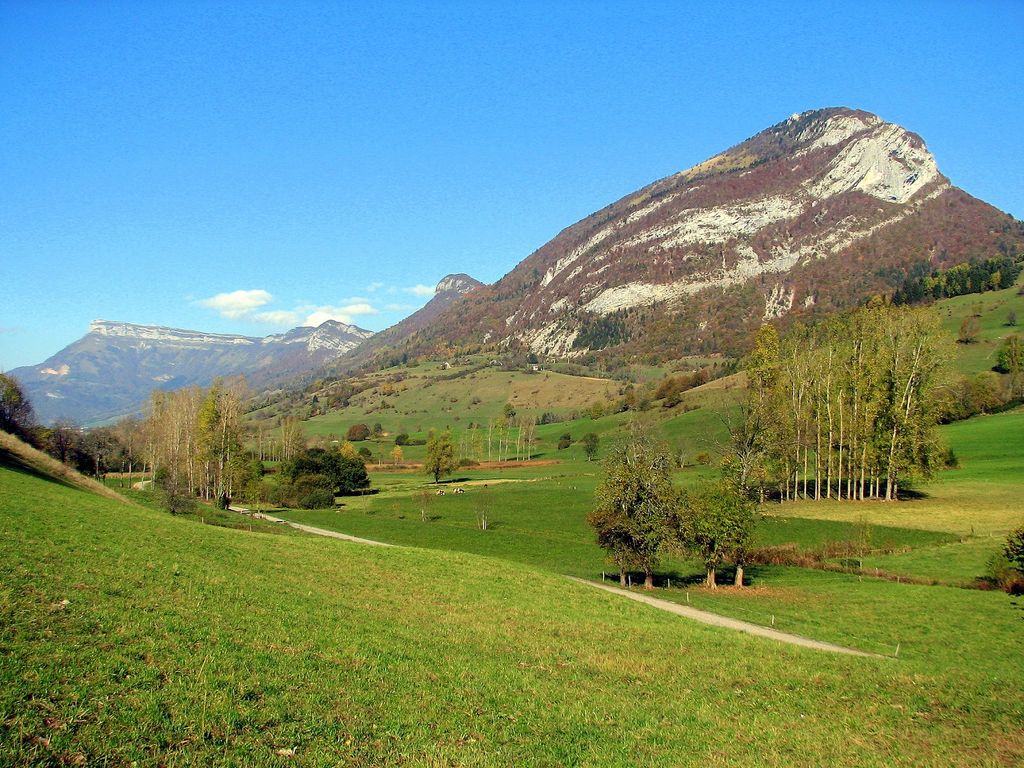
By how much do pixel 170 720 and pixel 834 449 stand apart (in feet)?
330

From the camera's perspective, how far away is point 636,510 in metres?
48.5

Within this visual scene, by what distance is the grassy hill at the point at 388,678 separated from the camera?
11352 millimetres

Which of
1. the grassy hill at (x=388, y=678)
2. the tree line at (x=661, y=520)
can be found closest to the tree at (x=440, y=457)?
the tree line at (x=661, y=520)

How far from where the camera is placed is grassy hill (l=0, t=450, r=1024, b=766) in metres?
11.4

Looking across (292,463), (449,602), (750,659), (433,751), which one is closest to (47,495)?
(449,602)

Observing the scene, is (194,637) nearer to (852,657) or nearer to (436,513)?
(852,657)

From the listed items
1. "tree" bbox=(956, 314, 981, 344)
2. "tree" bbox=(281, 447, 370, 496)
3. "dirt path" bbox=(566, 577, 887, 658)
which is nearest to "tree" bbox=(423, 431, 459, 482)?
"tree" bbox=(281, 447, 370, 496)

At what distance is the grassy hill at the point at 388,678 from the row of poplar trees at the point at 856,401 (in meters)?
47.1

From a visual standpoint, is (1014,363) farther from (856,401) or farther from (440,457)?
(440,457)

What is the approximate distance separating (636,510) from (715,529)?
5.78 m

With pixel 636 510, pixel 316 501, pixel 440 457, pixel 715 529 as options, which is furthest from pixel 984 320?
pixel 316 501

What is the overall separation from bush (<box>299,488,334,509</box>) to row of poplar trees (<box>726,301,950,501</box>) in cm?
6405

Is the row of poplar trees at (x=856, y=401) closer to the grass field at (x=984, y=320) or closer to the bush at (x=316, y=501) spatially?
the bush at (x=316, y=501)

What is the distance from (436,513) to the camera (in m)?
90.5
